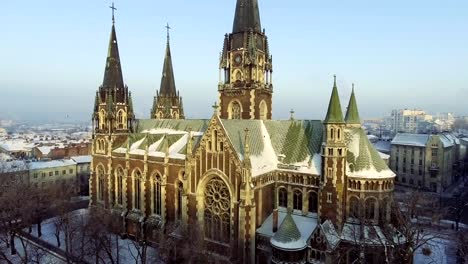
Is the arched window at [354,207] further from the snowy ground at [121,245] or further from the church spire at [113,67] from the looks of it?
the church spire at [113,67]

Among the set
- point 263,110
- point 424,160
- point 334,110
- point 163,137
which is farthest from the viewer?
point 424,160

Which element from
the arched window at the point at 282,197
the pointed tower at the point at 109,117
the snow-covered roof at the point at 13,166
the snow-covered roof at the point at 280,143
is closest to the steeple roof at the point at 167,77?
the pointed tower at the point at 109,117

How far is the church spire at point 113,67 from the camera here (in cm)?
5003

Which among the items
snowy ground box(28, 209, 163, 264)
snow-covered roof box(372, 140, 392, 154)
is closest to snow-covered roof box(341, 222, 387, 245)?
snowy ground box(28, 209, 163, 264)

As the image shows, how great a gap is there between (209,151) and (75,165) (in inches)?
2275

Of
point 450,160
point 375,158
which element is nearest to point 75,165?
point 375,158

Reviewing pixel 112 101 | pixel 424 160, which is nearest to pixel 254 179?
pixel 112 101

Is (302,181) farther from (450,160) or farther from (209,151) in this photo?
(450,160)

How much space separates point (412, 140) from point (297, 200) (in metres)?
60.2

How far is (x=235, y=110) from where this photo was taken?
150ft

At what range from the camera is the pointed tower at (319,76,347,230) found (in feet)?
111

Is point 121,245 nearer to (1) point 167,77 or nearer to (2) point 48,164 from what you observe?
(1) point 167,77

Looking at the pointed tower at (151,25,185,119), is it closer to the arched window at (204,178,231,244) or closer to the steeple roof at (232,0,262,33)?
the steeple roof at (232,0,262,33)

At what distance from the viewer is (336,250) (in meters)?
32.1
